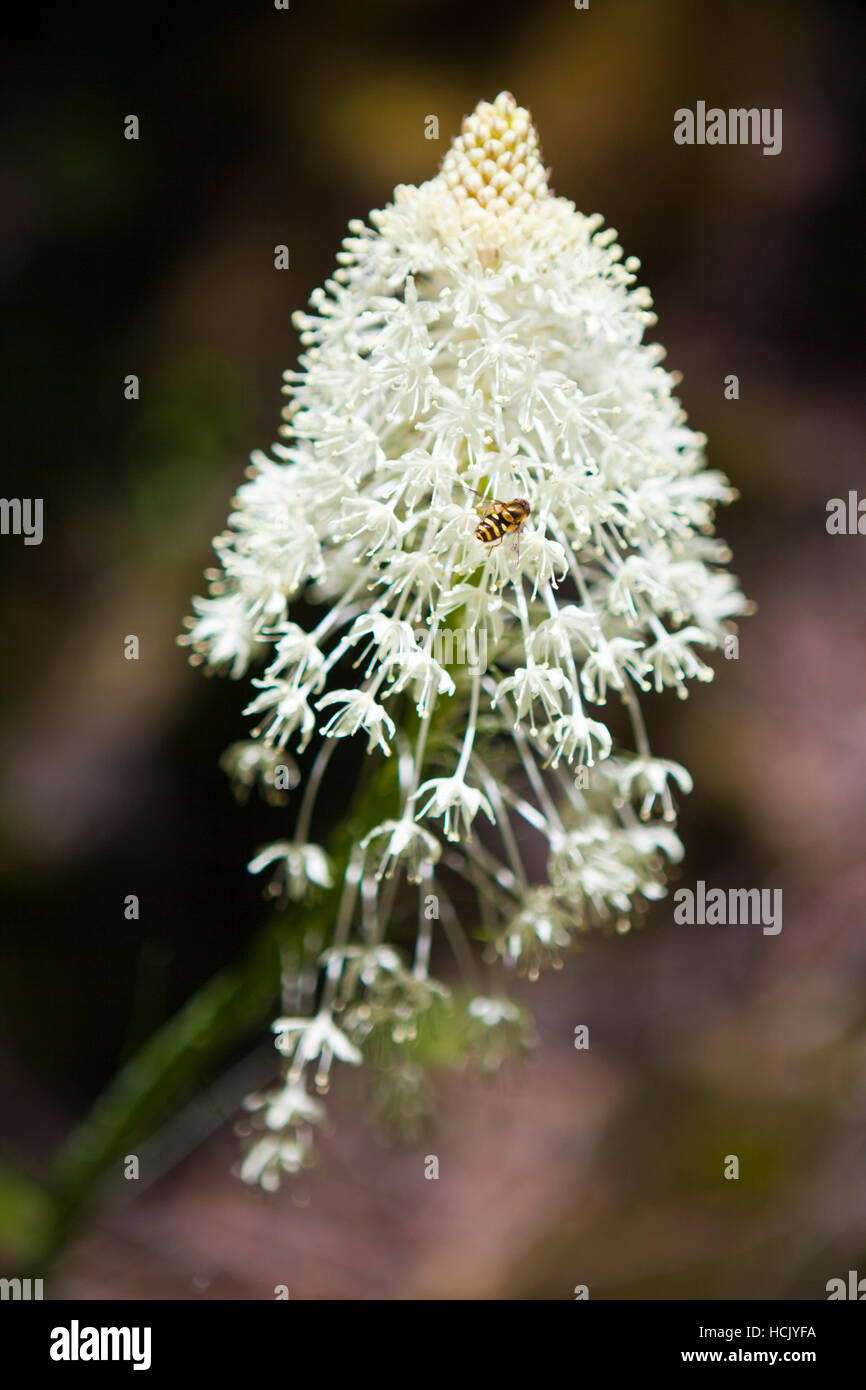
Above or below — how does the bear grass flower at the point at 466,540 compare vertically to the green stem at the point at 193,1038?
above

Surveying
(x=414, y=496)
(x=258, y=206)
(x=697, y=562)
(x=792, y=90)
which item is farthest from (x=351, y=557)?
(x=792, y=90)

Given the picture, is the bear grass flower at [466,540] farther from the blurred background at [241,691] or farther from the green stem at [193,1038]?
the blurred background at [241,691]

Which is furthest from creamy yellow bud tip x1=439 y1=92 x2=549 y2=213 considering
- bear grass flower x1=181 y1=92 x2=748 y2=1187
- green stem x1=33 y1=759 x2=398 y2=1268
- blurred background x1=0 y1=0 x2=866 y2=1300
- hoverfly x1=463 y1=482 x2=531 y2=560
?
blurred background x1=0 y1=0 x2=866 y2=1300

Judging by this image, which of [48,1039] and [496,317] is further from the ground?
[496,317]

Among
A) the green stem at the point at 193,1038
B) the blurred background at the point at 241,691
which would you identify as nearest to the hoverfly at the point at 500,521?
the green stem at the point at 193,1038

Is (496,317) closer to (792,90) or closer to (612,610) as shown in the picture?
(612,610)
